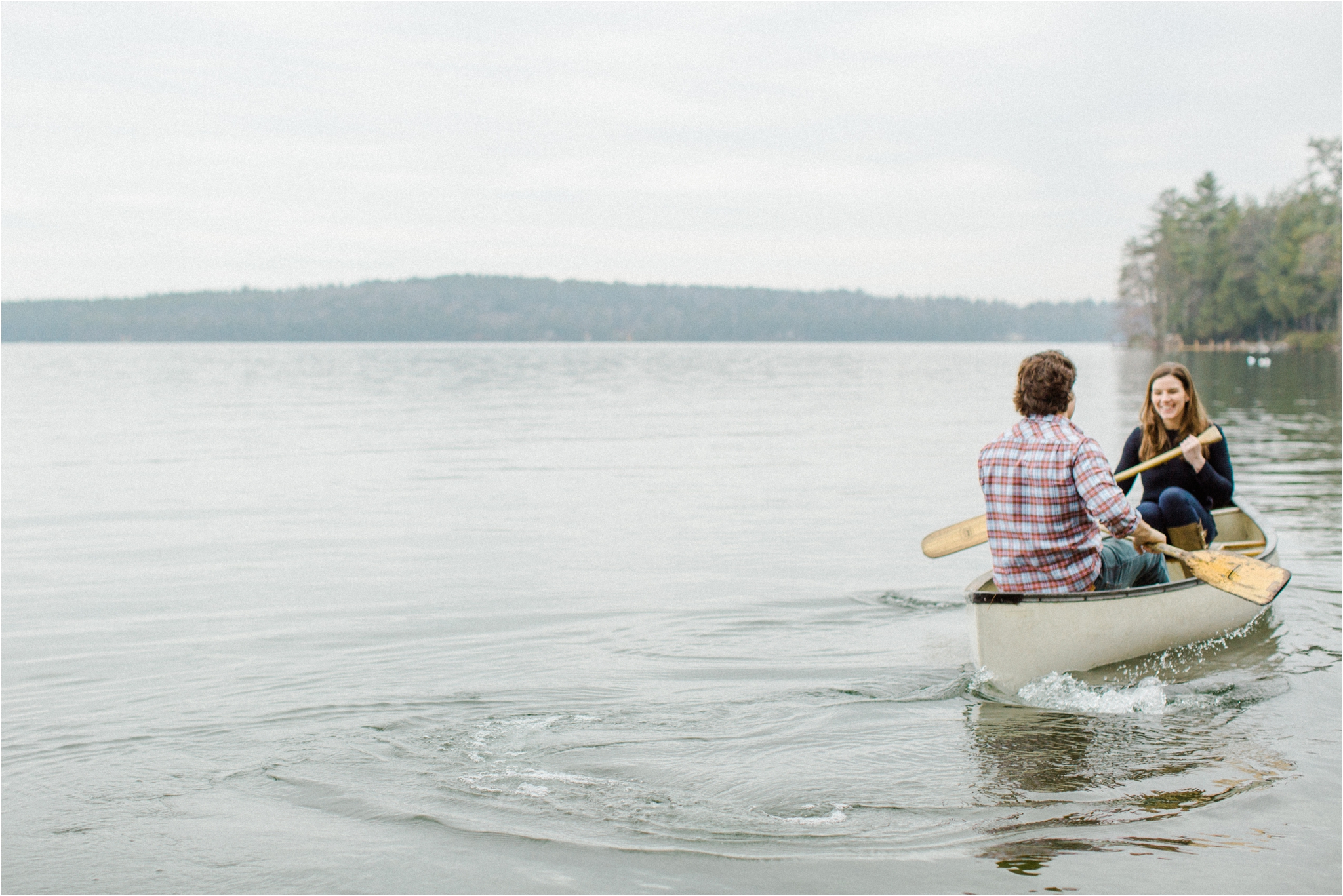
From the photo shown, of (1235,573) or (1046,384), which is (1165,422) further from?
(1046,384)

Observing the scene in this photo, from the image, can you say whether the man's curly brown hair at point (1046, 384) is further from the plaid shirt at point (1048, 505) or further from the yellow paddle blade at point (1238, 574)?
the yellow paddle blade at point (1238, 574)

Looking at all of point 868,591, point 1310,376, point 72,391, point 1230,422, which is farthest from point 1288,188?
point 868,591

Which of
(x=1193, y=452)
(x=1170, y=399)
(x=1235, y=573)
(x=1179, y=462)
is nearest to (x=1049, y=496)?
(x=1235, y=573)

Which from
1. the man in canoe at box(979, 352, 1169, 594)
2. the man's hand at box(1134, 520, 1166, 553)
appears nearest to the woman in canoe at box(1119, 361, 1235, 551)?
the man's hand at box(1134, 520, 1166, 553)

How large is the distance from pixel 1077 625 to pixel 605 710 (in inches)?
105

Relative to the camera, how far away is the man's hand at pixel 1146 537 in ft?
21.2

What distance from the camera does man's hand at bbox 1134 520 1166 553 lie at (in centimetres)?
645

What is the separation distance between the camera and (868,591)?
9.64 m

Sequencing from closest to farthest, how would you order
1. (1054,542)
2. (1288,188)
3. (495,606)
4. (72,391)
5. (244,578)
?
(1054,542) → (495,606) → (244,578) → (72,391) → (1288,188)

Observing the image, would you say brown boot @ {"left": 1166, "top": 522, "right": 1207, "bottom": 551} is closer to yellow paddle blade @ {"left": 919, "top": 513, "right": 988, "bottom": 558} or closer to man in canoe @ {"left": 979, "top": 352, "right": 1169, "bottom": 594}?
yellow paddle blade @ {"left": 919, "top": 513, "right": 988, "bottom": 558}

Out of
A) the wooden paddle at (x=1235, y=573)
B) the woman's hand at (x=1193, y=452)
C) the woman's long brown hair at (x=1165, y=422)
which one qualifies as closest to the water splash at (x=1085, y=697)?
the wooden paddle at (x=1235, y=573)

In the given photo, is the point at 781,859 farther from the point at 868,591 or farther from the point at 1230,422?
the point at 1230,422

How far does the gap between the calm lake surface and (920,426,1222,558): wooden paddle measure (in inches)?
22.9

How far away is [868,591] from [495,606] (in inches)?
118
